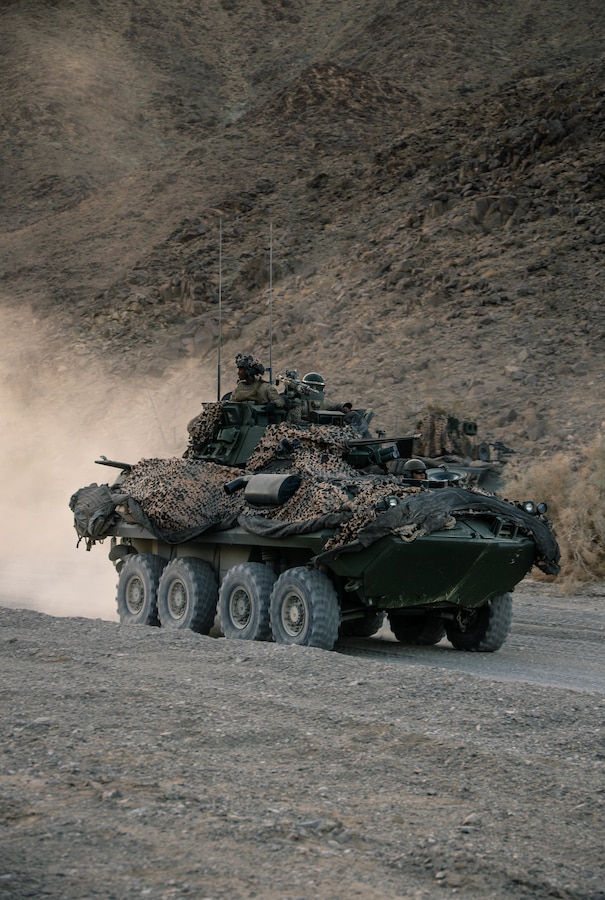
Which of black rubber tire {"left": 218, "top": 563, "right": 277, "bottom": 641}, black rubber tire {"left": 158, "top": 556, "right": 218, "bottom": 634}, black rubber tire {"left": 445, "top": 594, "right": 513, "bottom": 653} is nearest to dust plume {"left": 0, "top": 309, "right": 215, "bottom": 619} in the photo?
black rubber tire {"left": 158, "top": 556, "right": 218, "bottom": 634}

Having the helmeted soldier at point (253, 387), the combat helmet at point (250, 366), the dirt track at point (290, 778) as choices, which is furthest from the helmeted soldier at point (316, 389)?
the dirt track at point (290, 778)

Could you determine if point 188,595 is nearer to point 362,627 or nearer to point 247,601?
point 247,601

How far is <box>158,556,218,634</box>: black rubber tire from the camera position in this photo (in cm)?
1334

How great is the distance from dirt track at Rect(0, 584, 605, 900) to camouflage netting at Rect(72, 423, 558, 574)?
1385 mm

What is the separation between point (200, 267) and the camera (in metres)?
43.2

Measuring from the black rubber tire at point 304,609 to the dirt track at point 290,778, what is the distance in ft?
2.64

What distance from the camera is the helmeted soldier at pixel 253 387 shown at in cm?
1449

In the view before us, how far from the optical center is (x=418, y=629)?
1377 cm

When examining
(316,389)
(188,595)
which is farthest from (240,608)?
(316,389)

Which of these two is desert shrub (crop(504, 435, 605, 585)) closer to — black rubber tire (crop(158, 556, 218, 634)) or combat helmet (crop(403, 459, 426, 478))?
combat helmet (crop(403, 459, 426, 478))

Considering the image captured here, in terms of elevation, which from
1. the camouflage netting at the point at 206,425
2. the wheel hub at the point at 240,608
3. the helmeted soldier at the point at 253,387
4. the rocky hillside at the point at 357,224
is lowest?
the wheel hub at the point at 240,608

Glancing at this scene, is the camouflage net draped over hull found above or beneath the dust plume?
beneath

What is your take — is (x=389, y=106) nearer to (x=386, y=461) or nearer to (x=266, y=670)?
(x=386, y=461)

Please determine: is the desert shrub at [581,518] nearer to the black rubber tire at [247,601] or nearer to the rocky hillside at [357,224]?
the rocky hillside at [357,224]
